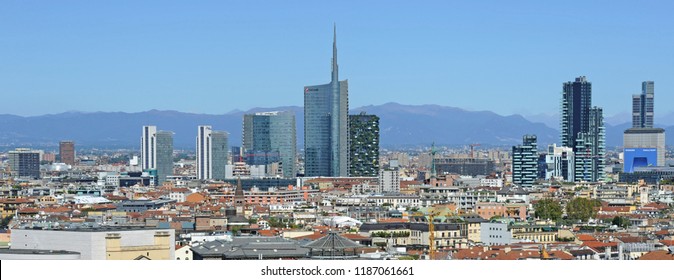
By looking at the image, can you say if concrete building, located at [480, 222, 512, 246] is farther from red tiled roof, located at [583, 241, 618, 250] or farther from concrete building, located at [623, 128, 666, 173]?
concrete building, located at [623, 128, 666, 173]

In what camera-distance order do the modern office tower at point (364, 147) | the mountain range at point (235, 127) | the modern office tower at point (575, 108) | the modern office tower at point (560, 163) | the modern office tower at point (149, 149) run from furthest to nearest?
the mountain range at point (235, 127) < the modern office tower at point (149, 149) < the modern office tower at point (575, 108) < the modern office tower at point (560, 163) < the modern office tower at point (364, 147)

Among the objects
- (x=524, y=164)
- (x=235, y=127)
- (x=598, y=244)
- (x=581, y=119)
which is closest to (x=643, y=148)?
(x=581, y=119)

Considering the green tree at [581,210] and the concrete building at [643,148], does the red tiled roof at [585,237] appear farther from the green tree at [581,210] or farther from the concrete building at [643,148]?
the concrete building at [643,148]

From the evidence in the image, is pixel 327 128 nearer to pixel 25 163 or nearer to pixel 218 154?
pixel 218 154

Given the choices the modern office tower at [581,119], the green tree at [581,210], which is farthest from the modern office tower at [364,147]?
the green tree at [581,210]
